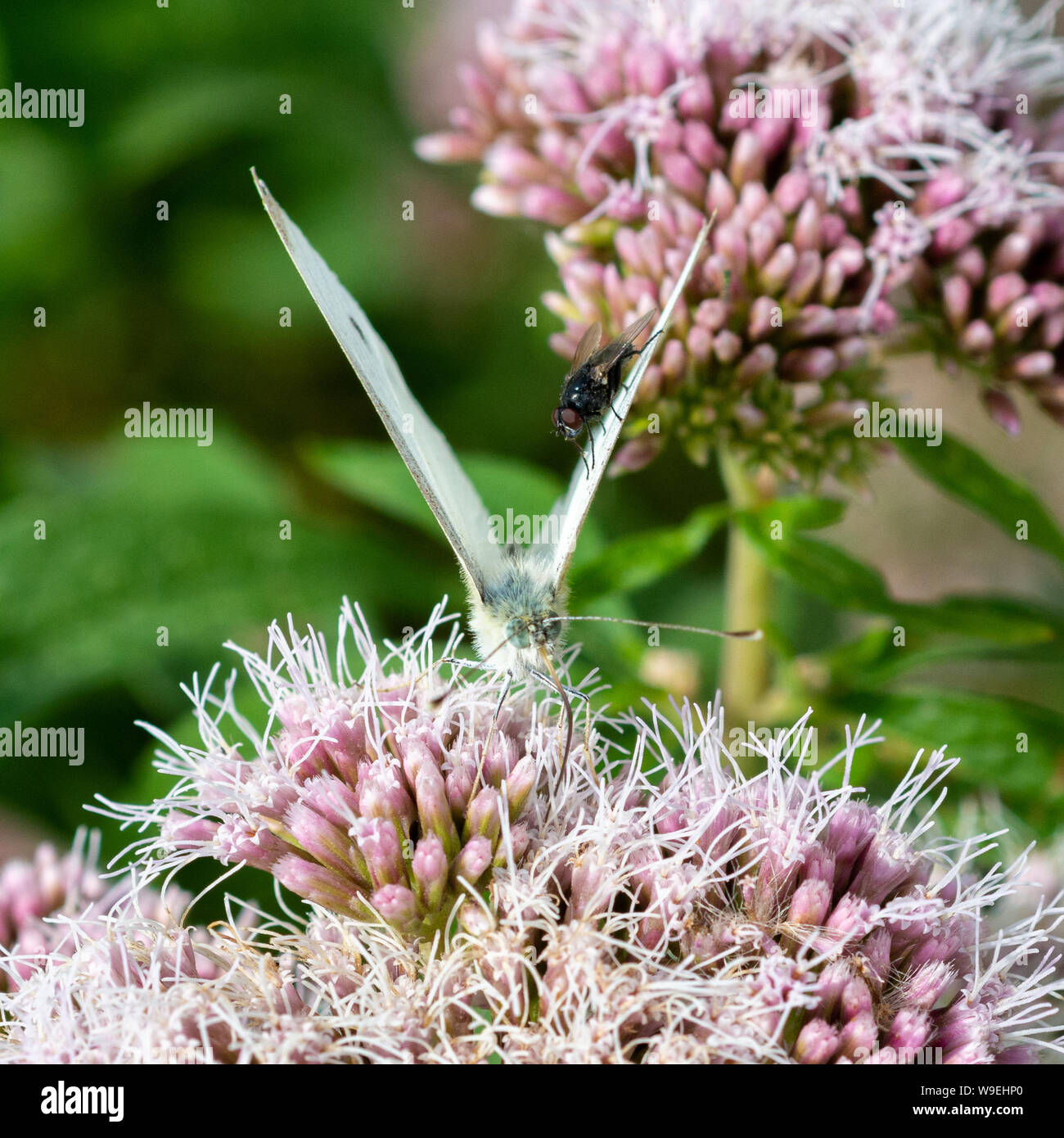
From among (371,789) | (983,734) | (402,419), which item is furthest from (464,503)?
(983,734)

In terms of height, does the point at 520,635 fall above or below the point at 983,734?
above

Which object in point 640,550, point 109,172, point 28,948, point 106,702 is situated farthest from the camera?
point 109,172

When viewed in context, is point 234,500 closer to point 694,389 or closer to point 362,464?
point 362,464

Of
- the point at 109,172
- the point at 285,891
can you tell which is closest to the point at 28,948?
the point at 285,891

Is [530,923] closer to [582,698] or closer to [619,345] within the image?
[582,698]

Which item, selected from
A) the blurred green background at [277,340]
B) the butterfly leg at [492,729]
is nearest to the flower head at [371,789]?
the butterfly leg at [492,729]

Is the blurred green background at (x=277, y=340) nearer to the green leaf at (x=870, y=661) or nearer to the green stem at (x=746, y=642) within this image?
the green stem at (x=746, y=642)
